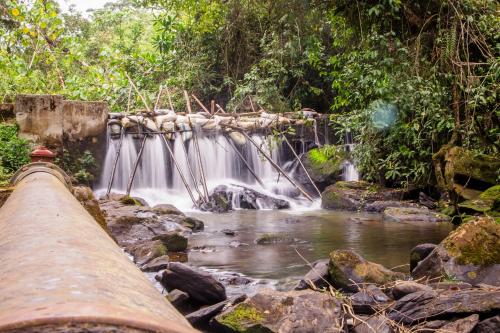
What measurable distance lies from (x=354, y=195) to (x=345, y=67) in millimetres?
4545

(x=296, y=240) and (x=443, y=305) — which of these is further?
(x=296, y=240)

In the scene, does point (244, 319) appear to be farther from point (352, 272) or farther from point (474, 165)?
point (474, 165)

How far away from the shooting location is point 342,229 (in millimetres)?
10211

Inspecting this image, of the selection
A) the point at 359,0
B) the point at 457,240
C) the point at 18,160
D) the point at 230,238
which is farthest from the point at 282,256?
the point at 18,160

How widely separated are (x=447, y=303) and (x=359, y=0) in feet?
20.4

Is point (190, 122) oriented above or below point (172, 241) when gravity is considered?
above

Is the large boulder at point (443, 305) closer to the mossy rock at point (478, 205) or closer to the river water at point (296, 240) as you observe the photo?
the river water at point (296, 240)

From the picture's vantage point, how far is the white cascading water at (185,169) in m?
14.4

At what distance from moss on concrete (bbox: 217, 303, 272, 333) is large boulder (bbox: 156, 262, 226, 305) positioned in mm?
828

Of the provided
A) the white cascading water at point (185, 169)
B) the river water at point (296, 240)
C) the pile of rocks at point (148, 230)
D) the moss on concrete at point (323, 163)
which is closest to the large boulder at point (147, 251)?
the pile of rocks at point (148, 230)

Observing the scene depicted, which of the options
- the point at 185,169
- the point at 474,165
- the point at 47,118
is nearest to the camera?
the point at 474,165

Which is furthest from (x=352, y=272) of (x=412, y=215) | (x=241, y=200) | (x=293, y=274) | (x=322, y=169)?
(x=322, y=169)

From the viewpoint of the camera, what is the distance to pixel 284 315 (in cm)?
425

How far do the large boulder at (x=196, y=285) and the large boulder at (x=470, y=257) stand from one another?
215 centimetres
